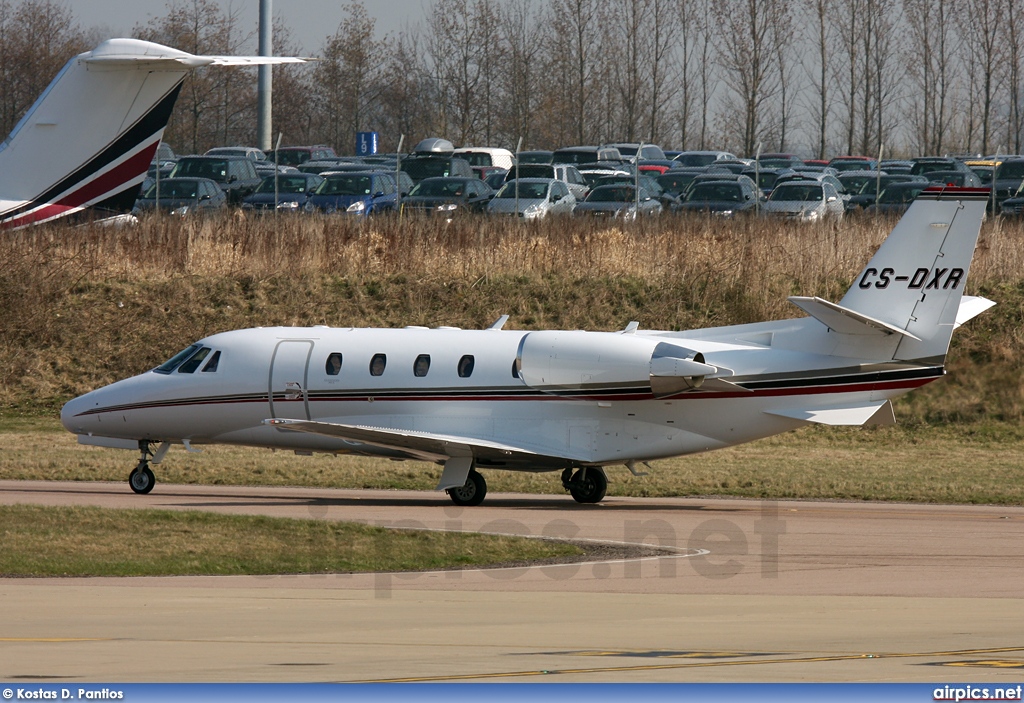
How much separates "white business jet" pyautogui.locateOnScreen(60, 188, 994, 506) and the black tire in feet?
0.08

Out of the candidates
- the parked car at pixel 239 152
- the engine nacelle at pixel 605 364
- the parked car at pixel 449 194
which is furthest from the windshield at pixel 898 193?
the parked car at pixel 239 152

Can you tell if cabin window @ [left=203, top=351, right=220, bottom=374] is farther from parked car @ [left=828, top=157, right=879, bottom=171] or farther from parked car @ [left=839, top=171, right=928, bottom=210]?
parked car @ [left=828, top=157, right=879, bottom=171]

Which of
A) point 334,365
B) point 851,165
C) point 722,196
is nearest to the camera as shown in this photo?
point 334,365

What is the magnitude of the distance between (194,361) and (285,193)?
26054 mm

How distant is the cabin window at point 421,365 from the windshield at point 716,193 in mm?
23481

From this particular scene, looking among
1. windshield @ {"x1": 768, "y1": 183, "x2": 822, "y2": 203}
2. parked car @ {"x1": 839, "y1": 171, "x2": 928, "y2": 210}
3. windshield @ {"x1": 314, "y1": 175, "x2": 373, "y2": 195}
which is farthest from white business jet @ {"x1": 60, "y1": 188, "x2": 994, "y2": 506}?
parked car @ {"x1": 839, "y1": 171, "x2": 928, "y2": 210}

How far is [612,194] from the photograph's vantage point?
44.5 meters

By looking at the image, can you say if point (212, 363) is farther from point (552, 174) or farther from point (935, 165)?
point (935, 165)

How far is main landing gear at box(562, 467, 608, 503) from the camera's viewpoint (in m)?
22.0

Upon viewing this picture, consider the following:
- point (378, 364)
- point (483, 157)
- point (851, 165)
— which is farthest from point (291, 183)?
point (378, 364)

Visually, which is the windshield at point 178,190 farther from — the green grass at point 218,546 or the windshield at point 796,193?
the green grass at point 218,546

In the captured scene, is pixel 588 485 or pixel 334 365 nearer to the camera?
pixel 588 485

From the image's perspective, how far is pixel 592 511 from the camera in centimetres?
2075

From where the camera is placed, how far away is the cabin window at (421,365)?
71.5ft
